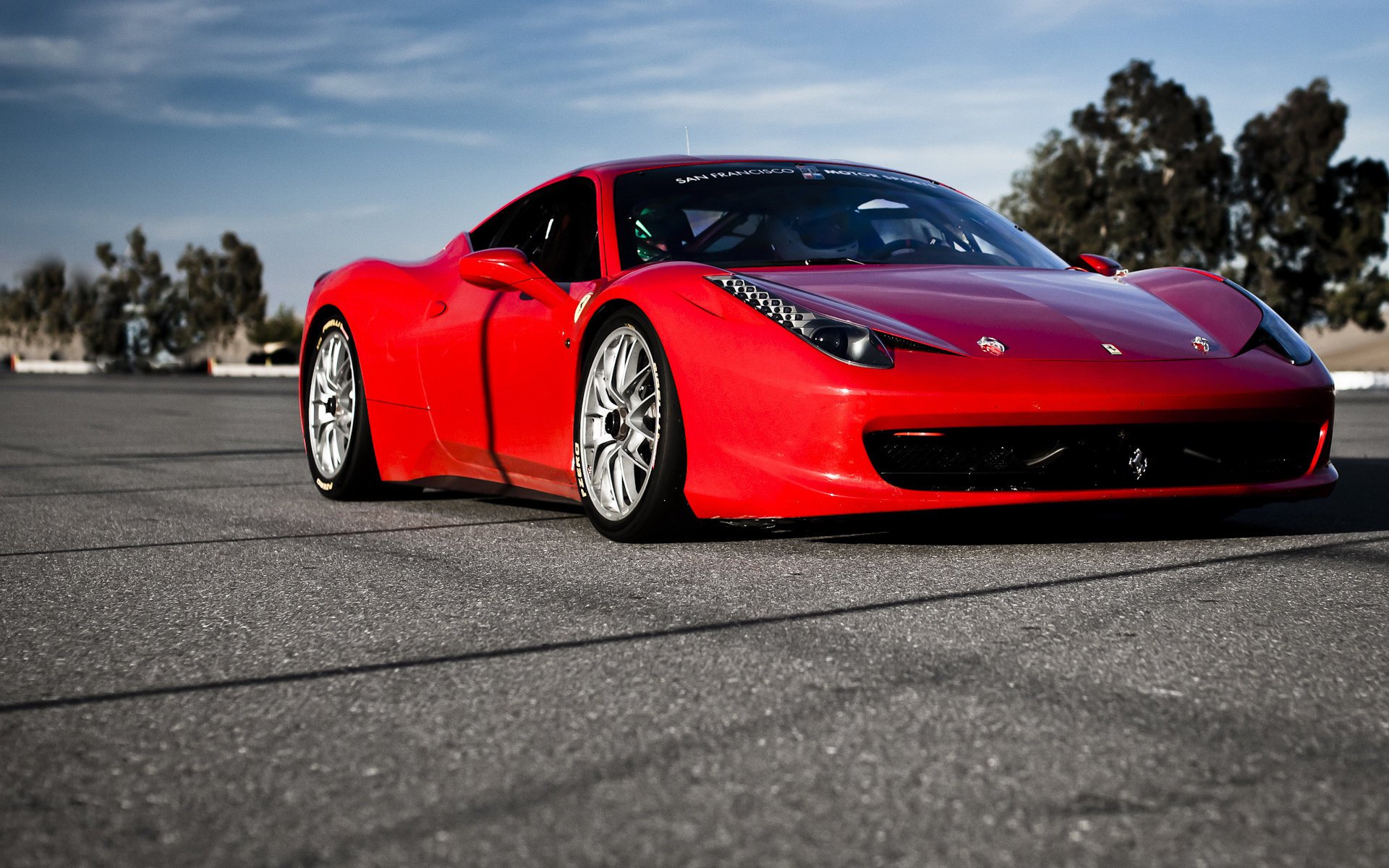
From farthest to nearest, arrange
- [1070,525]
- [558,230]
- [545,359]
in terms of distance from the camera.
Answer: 1. [558,230]
2. [545,359]
3. [1070,525]

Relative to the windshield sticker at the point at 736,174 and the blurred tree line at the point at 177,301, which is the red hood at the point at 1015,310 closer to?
the windshield sticker at the point at 736,174

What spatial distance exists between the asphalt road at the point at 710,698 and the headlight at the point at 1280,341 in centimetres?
51

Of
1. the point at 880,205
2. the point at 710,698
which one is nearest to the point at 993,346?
the point at 880,205

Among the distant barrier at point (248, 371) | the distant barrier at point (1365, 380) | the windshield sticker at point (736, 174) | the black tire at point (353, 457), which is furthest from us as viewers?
the distant barrier at point (248, 371)

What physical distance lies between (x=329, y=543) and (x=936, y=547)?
177 centimetres

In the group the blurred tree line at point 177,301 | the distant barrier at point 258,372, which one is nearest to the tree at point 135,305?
the blurred tree line at point 177,301

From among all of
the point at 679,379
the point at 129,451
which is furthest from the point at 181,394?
the point at 679,379

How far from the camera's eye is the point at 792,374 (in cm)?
386

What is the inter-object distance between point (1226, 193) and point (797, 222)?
55615 mm

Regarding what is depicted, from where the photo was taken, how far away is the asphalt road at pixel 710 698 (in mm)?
1762

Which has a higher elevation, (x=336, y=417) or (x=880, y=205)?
(x=880, y=205)

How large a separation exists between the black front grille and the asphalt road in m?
0.15

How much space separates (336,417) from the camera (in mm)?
6074

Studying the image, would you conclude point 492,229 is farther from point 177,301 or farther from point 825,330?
point 177,301
